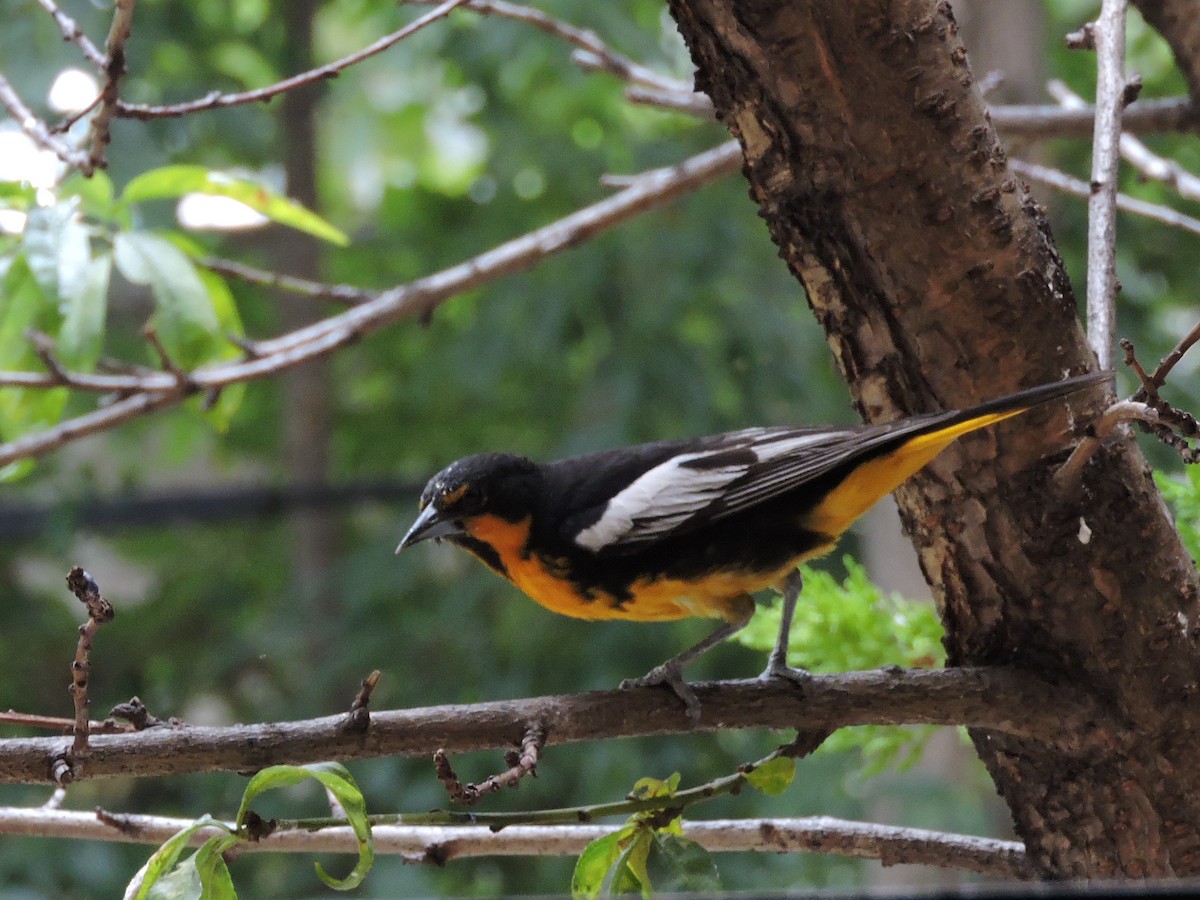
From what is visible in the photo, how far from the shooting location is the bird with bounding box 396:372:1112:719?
133 cm

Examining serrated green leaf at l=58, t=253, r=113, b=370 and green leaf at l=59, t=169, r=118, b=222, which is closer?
serrated green leaf at l=58, t=253, r=113, b=370

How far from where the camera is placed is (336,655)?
3000 mm

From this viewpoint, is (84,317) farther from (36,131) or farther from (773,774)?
(773,774)

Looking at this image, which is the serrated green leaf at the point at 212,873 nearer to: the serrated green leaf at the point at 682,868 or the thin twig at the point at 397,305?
the serrated green leaf at the point at 682,868

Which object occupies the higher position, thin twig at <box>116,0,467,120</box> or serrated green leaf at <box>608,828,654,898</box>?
thin twig at <box>116,0,467,120</box>

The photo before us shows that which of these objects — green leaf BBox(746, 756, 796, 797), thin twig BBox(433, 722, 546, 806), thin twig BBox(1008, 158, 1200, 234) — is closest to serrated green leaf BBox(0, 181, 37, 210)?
thin twig BBox(433, 722, 546, 806)

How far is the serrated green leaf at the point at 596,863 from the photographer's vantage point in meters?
1.00

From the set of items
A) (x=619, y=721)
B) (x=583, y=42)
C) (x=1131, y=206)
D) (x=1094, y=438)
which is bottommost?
(x=619, y=721)

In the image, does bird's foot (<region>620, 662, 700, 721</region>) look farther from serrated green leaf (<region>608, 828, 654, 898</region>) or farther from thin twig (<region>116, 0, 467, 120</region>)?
thin twig (<region>116, 0, 467, 120</region>)

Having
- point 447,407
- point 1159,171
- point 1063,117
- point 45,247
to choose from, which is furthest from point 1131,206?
point 447,407

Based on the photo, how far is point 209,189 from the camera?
1.54 m

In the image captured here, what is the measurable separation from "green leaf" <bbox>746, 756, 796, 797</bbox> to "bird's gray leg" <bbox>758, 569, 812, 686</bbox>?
0.26 feet

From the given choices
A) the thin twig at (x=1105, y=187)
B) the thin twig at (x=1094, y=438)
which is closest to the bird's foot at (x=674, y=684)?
the thin twig at (x=1094, y=438)

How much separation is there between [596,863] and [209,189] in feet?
3.20
